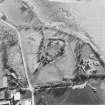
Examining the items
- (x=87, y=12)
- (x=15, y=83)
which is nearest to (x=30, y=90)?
(x=15, y=83)

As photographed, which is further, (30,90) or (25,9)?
(25,9)

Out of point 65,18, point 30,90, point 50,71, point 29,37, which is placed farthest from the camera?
point 65,18

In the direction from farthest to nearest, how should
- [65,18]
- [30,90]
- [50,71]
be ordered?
[65,18], [50,71], [30,90]

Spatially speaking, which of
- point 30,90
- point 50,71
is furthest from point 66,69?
point 30,90

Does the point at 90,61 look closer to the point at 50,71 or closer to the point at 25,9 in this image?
the point at 50,71

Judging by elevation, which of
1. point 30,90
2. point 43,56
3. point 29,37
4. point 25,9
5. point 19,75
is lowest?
point 30,90

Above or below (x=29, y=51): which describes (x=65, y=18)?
above
